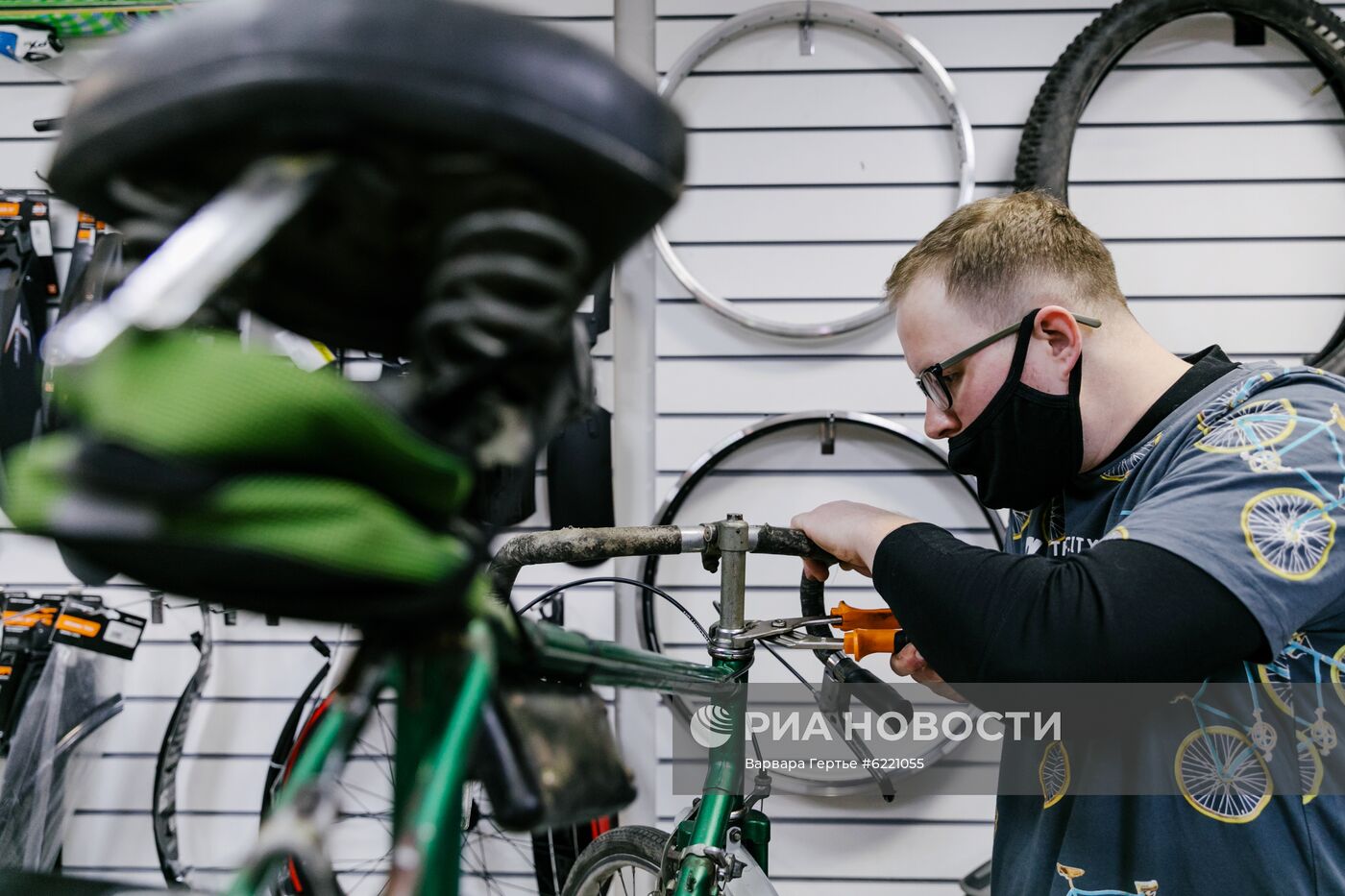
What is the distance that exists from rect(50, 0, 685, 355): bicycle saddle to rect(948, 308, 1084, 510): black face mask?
939mm

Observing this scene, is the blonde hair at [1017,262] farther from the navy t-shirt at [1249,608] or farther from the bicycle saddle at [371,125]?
the bicycle saddle at [371,125]

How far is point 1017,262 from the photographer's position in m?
1.21

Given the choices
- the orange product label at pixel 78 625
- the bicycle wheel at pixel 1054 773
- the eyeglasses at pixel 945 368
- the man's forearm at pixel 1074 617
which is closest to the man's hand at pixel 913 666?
the bicycle wheel at pixel 1054 773

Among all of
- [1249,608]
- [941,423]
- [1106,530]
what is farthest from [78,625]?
[1249,608]

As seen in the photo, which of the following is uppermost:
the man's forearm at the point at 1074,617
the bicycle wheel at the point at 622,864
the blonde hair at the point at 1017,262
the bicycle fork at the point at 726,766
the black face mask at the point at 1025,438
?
the blonde hair at the point at 1017,262

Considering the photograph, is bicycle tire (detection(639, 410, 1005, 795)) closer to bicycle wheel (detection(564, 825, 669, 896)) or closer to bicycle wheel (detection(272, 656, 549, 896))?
bicycle wheel (detection(564, 825, 669, 896))

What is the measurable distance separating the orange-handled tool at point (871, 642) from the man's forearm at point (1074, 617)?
0.23m

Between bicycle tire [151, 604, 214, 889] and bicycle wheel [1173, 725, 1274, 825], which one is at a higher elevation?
bicycle wheel [1173, 725, 1274, 825]

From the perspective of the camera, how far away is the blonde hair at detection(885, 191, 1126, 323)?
3.97ft

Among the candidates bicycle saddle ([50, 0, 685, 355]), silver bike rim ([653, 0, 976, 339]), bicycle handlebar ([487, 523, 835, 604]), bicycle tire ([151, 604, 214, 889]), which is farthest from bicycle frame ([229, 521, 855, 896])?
bicycle tire ([151, 604, 214, 889])

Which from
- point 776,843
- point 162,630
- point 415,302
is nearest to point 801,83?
point 415,302

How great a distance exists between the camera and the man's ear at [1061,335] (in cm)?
117

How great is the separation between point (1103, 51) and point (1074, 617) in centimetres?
182

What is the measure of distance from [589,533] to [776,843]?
5.30ft
